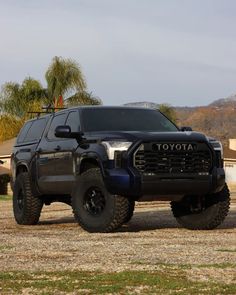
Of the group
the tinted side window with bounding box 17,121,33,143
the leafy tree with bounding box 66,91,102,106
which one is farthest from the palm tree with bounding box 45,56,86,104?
the tinted side window with bounding box 17,121,33,143

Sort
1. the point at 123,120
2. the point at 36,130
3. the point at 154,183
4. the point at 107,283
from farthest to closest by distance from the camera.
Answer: the point at 36,130, the point at 123,120, the point at 154,183, the point at 107,283

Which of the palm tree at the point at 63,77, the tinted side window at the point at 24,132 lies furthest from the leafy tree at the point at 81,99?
the tinted side window at the point at 24,132

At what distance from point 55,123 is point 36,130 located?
0.79 metres

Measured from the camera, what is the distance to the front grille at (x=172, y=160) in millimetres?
11141

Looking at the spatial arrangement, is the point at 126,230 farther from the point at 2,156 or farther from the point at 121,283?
the point at 2,156

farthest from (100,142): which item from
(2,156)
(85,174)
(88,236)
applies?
(2,156)

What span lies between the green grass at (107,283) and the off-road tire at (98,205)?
A: 388 cm

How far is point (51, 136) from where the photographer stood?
13.4 meters

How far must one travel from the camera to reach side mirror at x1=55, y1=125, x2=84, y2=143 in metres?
11.9

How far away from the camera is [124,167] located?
11.1m

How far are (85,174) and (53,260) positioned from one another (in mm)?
3634

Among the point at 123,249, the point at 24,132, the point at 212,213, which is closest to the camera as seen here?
the point at 123,249

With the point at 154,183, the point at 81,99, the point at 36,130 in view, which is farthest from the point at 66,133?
the point at 81,99

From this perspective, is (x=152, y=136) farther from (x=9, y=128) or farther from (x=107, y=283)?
(x=9, y=128)
